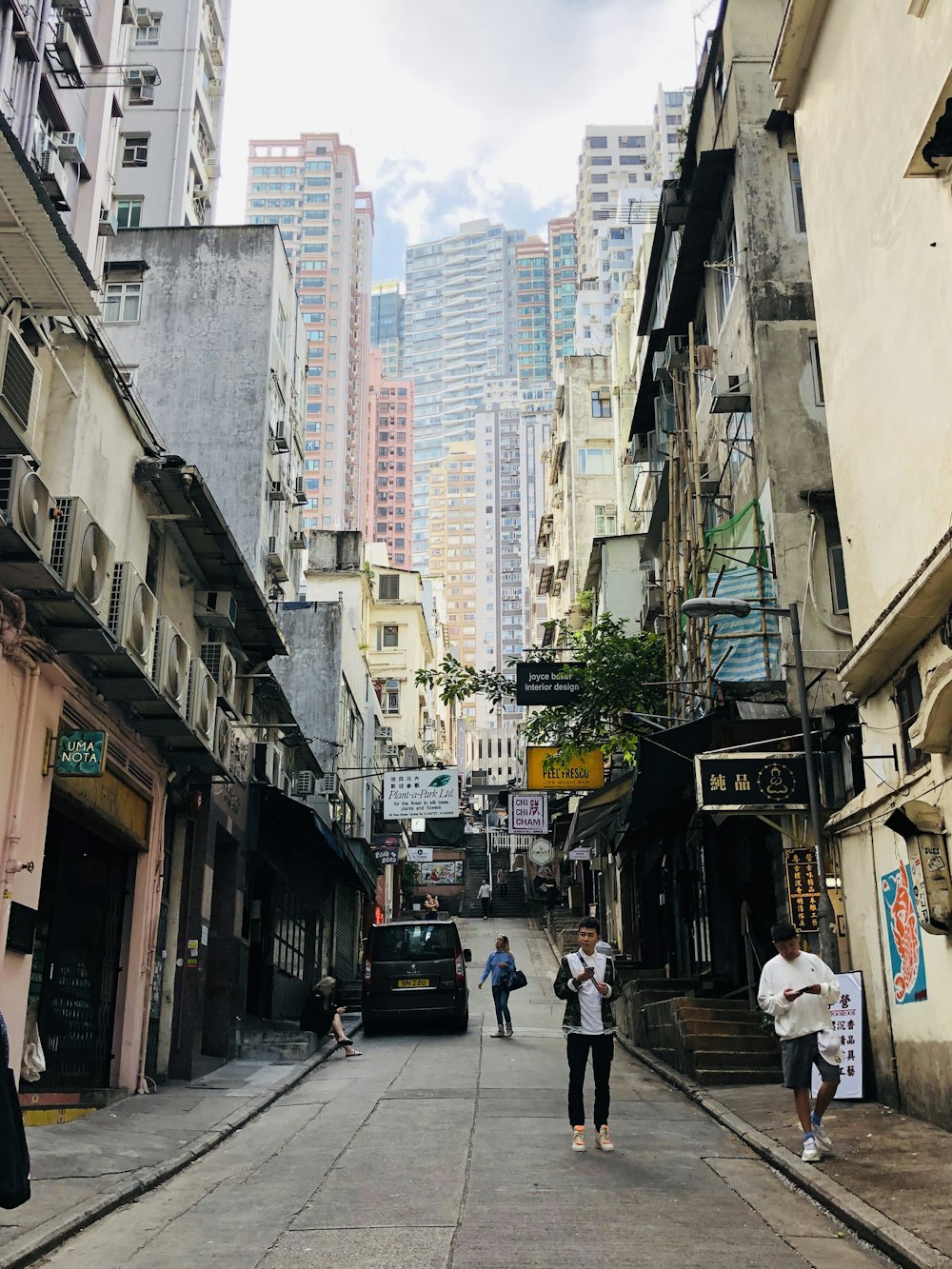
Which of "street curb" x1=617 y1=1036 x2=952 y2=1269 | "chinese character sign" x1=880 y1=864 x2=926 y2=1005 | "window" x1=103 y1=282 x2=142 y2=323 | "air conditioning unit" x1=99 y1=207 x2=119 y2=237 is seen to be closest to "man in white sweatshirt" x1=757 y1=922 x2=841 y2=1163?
"street curb" x1=617 y1=1036 x2=952 y2=1269

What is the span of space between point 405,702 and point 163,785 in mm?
47617

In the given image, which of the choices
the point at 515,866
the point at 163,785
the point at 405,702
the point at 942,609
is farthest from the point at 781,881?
the point at 515,866

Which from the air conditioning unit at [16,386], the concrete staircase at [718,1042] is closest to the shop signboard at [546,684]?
the concrete staircase at [718,1042]

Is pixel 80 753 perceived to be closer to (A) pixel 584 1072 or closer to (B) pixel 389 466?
(A) pixel 584 1072

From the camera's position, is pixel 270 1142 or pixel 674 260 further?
pixel 674 260

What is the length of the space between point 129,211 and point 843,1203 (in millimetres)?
39440

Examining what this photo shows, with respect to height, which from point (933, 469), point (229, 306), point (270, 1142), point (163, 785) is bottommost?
point (270, 1142)

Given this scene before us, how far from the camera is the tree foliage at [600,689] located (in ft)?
66.0

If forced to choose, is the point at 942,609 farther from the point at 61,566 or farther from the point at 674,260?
the point at 674,260

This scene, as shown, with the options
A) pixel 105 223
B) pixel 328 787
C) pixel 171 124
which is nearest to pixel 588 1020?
pixel 105 223

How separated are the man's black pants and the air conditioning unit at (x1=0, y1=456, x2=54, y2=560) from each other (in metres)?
5.79

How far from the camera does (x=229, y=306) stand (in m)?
30.0

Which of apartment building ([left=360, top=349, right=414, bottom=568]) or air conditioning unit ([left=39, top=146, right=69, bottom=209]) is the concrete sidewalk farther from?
apartment building ([left=360, top=349, right=414, bottom=568])

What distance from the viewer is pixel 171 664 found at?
43.2 feet
